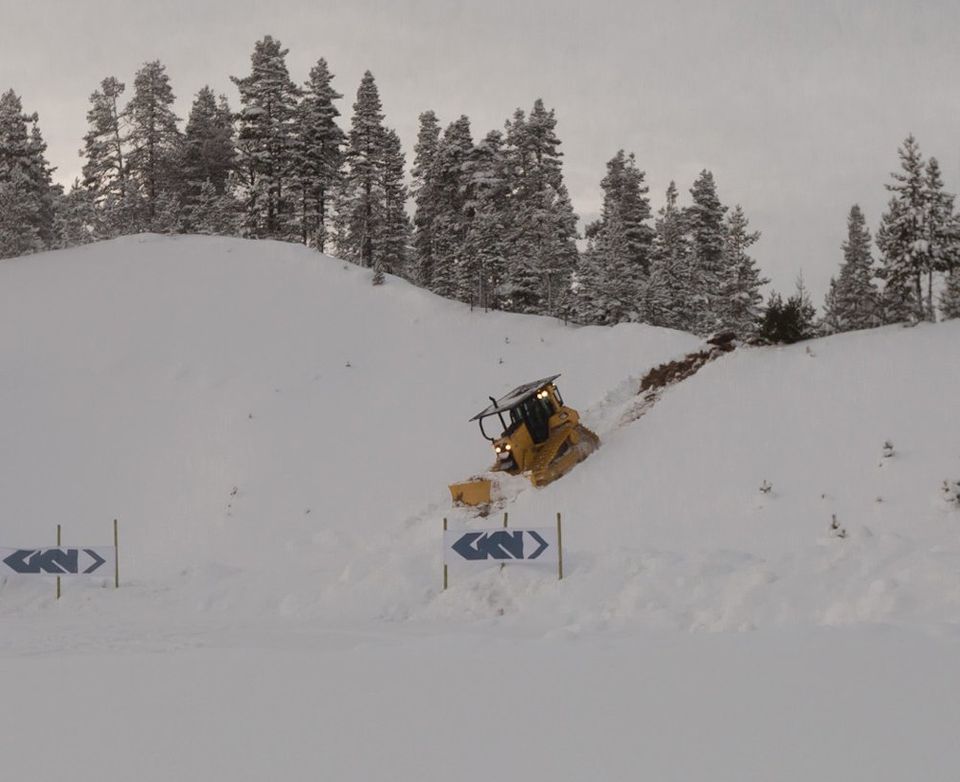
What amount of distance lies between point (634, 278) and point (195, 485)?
31165mm

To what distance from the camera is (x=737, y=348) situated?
2480cm

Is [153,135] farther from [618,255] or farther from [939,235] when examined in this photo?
[939,235]

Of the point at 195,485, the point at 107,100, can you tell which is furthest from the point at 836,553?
the point at 107,100

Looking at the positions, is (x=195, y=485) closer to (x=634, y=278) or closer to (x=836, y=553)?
(x=836, y=553)

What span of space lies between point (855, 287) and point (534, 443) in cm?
4761

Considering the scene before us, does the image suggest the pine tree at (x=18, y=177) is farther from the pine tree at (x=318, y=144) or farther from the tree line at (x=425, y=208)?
the pine tree at (x=318, y=144)

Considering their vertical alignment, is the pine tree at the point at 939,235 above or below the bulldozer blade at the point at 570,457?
above

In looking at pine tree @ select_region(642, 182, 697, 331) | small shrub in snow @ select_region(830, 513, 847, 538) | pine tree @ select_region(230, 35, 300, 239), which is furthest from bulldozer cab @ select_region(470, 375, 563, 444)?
pine tree @ select_region(230, 35, 300, 239)

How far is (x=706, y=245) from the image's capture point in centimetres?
4812

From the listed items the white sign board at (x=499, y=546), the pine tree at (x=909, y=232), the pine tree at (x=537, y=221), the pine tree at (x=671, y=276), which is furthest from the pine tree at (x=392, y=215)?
the white sign board at (x=499, y=546)

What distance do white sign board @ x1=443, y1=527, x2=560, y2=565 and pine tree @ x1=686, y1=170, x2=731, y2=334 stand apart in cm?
3770

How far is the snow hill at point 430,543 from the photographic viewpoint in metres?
5.50

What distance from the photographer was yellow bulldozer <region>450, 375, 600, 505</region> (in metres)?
19.2

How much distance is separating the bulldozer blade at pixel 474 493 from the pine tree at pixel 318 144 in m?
35.3
